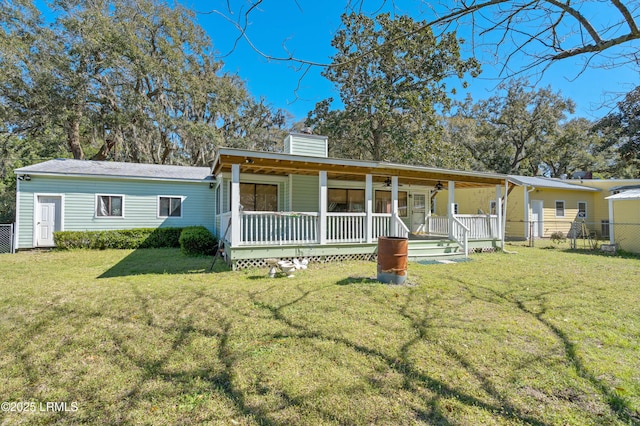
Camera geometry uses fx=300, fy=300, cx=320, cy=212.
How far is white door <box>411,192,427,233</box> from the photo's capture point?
1266 cm

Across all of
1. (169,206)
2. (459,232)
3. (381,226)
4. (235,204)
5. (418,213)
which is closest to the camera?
(235,204)

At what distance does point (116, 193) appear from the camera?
12359mm

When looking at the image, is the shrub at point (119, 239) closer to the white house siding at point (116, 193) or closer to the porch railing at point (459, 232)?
the white house siding at point (116, 193)

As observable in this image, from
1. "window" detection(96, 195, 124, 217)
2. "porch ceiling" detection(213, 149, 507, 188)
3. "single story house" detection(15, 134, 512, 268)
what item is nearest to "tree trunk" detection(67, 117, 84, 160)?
"single story house" detection(15, 134, 512, 268)

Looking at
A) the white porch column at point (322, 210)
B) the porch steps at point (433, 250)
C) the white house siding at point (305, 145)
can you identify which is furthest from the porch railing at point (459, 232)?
the white house siding at point (305, 145)

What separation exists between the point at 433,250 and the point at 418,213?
3.35 m

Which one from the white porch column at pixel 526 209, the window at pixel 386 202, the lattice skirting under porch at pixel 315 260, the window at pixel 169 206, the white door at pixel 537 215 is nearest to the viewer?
the lattice skirting under porch at pixel 315 260

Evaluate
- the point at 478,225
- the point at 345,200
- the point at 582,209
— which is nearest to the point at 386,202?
the point at 345,200

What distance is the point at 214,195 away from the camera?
45.9ft

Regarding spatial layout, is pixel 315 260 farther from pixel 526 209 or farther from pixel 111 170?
pixel 526 209

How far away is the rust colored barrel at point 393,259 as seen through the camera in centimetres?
596

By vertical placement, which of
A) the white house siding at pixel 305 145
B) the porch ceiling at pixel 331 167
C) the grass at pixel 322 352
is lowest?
the grass at pixel 322 352

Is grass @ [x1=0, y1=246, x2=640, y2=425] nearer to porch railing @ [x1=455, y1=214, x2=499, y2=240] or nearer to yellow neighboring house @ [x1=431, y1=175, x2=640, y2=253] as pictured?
porch railing @ [x1=455, y1=214, x2=499, y2=240]

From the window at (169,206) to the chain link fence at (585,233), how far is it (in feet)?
50.4
